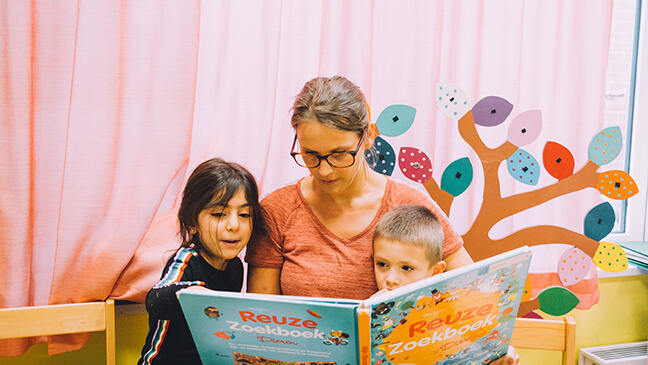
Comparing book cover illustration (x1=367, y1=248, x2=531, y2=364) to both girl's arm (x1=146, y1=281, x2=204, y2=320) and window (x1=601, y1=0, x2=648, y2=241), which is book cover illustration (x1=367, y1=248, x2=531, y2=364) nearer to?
girl's arm (x1=146, y1=281, x2=204, y2=320)

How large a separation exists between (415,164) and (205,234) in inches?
27.2

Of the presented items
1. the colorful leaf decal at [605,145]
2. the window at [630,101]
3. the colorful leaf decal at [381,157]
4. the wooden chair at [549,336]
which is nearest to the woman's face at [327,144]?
the colorful leaf decal at [381,157]

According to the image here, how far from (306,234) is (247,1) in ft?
2.40

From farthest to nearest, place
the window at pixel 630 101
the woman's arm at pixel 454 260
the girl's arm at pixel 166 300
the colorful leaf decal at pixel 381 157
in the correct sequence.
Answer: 1. the window at pixel 630 101
2. the colorful leaf decal at pixel 381 157
3. the woman's arm at pixel 454 260
4. the girl's arm at pixel 166 300

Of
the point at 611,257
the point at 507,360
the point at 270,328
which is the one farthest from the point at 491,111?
the point at 270,328

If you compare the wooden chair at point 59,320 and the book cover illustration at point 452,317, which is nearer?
the book cover illustration at point 452,317

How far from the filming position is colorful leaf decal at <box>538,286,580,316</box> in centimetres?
152

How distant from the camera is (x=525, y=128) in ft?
4.90

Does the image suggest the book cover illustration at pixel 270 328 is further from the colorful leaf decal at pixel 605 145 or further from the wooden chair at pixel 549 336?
the colorful leaf decal at pixel 605 145

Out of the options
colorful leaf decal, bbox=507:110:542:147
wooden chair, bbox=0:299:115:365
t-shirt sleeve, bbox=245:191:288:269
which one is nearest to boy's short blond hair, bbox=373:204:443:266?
t-shirt sleeve, bbox=245:191:288:269

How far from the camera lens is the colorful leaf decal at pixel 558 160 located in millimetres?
1501

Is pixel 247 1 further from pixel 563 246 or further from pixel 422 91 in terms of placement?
pixel 563 246

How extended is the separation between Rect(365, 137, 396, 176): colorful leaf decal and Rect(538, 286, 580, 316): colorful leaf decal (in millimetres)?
653

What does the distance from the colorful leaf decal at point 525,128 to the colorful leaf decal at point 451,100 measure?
162 millimetres
